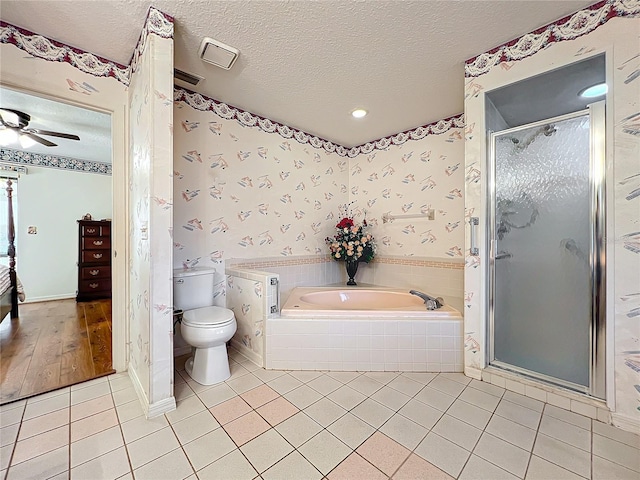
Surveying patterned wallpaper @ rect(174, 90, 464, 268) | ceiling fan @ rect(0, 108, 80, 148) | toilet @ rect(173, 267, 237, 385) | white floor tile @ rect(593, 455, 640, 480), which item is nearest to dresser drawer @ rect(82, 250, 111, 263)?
ceiling fan @ rect(0, 108, 80, 148)

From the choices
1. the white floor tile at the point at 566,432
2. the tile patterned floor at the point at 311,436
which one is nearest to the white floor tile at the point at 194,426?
the tile patterned floor at the point at 311,436

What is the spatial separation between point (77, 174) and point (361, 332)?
200 inches

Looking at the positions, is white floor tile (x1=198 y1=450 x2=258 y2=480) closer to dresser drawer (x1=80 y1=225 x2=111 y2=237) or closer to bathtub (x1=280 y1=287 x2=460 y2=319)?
bathtub (x1=280 y1=287 x2=460 y2=319)

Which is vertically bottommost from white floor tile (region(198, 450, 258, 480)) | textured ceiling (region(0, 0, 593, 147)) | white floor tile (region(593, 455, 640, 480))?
white floor tile (region(593, 455, 640, 480))

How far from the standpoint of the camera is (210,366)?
5.98ft

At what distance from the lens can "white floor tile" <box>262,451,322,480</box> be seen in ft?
3.62

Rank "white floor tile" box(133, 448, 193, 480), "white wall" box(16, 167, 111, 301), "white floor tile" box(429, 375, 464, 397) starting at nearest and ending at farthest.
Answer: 1. "white floor tile" box(133, 448, 193, 480)
2. "white floor tile" box(429, 375, 464, 397)
3. "white wall" box(16, 167, 111, 301)

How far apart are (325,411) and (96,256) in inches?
180

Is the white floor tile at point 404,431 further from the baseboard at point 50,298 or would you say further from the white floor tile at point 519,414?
the baseboard at point 50,298

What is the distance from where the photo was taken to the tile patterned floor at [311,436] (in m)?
1.14

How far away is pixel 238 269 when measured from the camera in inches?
93.4

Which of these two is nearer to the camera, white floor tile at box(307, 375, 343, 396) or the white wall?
white floor tile at box(307, 375, 343, 396)

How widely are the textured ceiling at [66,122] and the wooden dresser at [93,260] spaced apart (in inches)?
42.0

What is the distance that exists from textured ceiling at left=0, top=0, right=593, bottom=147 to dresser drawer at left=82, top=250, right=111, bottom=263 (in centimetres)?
352
